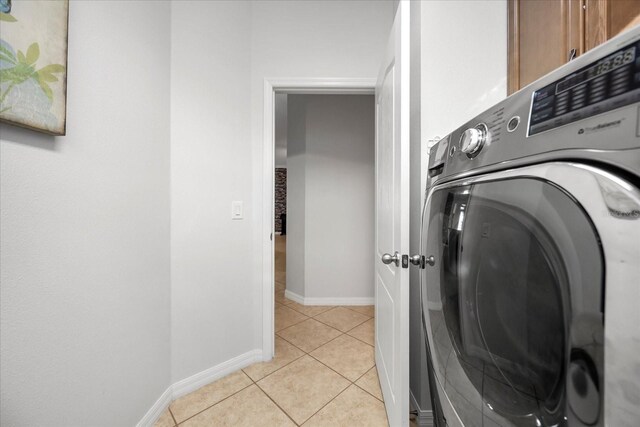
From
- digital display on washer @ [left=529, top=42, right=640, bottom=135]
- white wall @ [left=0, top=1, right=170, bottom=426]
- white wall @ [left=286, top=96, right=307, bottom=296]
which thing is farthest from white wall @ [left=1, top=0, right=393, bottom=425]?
digital display on washer @ [left=529, top=42, right=640, bottom=135]

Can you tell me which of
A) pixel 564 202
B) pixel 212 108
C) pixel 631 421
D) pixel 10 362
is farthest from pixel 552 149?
pixel 212 108

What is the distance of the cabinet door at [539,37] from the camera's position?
81cm

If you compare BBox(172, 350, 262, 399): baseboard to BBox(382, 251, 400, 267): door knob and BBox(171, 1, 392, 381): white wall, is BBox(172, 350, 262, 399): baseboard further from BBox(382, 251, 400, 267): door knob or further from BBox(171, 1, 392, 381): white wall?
BBox(382, 251, 400, 267): door knob

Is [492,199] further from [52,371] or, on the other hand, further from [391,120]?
[52,371]

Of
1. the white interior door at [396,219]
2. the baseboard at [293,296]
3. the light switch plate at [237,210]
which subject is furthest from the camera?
the baseboard at [293,296]

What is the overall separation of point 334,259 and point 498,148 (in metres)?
2.32

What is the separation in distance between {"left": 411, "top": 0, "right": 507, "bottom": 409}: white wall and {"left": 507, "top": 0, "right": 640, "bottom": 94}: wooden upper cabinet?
57 millimetres

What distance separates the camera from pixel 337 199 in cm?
264

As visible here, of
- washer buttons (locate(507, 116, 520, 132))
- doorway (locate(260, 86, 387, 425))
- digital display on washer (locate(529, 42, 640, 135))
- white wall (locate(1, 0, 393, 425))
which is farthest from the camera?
doorway (locate(260, 86, 387, 425))

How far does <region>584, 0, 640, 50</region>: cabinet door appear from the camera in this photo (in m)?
0.69

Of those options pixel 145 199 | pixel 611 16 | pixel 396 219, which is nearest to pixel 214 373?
pixel 145 199

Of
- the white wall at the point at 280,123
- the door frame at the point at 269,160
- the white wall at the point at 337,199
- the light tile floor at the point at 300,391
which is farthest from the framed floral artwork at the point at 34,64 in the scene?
the white wall at the point at 337,199

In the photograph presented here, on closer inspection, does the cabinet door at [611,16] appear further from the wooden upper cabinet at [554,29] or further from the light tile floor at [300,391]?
the light tile floor at [300,391]

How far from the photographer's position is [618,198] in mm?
257
